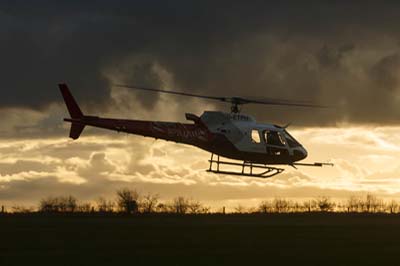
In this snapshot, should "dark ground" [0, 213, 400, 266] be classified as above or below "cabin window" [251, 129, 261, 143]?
below

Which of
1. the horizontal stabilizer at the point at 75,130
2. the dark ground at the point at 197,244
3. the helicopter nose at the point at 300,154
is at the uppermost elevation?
the horizontal stabilizer at the point at 75,130

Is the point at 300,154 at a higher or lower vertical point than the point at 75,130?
lower

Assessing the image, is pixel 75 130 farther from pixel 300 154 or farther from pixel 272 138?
pixel 300 154

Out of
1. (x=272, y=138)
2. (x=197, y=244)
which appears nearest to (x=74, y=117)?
(x=272, y=138)

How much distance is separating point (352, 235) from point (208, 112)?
14.1 metres

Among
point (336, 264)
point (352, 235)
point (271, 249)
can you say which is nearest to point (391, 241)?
point (352, 235)

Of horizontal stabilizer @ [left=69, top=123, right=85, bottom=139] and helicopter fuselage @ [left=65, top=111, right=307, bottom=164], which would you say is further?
horizontal stabilizer @ [left=69, top=123, right=85, bottom=139]

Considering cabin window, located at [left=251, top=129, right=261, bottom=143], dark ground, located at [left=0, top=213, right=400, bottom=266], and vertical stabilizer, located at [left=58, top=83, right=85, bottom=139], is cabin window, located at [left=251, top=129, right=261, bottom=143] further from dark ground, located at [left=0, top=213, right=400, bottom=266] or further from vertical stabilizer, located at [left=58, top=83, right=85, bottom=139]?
vertical stabilizer, located at [left=58, top=83, right=85, bottom=139]

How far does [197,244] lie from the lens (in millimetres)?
47656

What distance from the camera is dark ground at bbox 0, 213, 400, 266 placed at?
39844mm

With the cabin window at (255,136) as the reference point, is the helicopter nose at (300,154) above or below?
below

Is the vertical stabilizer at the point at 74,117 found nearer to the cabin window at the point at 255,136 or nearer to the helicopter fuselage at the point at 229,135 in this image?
the helicopter fuselage at the point at 229,135

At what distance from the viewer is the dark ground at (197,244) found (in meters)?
39.8

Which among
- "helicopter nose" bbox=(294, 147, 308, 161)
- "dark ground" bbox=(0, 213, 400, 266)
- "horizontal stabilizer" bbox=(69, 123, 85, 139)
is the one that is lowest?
"dark ground" bbox=(0, 213, 400, 266)
